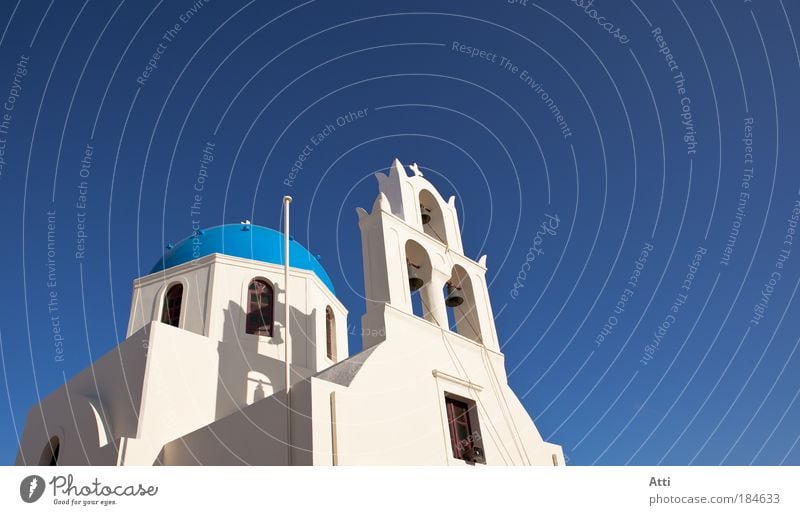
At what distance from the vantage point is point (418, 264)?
12695 mm

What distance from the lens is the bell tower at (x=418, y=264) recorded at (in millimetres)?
10953

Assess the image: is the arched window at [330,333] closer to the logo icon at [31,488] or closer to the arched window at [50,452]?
the arched window at [50,452]

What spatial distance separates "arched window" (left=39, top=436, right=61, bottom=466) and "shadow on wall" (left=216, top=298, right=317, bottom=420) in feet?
12.6

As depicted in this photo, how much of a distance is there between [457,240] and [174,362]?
23.3 feet

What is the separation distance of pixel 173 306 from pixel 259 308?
7.87ft

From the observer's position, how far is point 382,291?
10.9 meters

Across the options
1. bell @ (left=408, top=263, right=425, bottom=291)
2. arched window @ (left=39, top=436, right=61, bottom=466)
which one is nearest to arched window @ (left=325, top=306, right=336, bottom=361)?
bell @ (left=408, top=263, right=425, bottom=291)

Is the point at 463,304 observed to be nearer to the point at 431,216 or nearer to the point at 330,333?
the point at 431,216

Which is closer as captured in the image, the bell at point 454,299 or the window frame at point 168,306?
the bell at point 454,299

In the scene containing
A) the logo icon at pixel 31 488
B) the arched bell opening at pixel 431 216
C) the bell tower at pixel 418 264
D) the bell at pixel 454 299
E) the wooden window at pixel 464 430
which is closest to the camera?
the logo icon at pixel 31 488

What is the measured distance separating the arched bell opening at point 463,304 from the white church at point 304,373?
3cm

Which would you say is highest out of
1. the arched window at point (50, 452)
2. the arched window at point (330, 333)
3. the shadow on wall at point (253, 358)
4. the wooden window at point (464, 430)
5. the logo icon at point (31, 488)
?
the arched window at point (330, 333)

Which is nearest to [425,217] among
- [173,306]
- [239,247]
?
[239,247]

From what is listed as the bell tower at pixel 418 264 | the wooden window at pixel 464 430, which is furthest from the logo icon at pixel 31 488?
the wooden window at pixel 464 430
